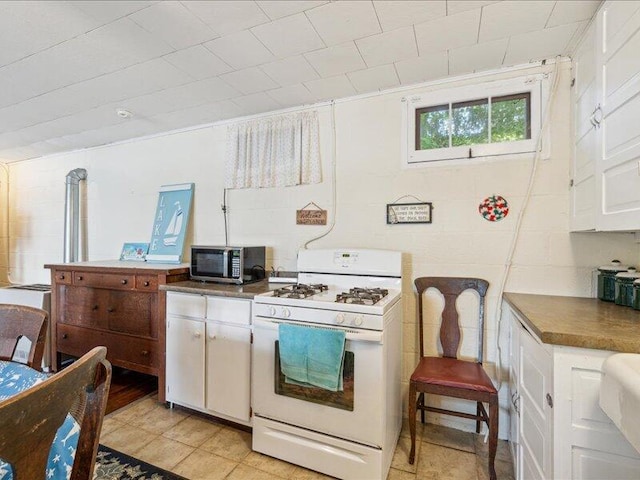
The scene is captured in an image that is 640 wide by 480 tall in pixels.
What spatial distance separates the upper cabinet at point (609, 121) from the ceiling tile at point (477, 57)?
1.35 ft

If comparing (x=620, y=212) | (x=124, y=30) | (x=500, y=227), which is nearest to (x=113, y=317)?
(x=124, y=30)

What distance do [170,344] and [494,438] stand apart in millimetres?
2181

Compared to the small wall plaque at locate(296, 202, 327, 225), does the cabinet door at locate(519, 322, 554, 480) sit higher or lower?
lower

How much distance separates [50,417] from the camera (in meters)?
0.66

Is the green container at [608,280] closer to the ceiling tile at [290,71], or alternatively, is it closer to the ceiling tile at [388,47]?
the ceiling tile at [388,47]

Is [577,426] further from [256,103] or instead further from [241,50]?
[256,103]

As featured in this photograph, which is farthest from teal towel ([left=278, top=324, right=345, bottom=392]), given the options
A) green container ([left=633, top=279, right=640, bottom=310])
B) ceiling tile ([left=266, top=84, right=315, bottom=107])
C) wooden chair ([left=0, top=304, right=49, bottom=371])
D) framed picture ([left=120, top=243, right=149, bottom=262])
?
framed picture ([left=120, top=243, right=149, bottom=262])

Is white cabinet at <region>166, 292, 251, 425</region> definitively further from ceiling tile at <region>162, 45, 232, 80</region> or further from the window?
the window

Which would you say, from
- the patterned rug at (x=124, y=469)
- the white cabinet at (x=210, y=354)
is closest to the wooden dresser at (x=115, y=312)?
the white cabinet at (x=210, y=354)

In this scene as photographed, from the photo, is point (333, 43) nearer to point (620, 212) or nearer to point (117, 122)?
point (620, 212)

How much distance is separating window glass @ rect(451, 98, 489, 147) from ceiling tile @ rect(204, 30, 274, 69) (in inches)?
53.1

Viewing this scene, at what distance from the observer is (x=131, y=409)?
240 centimetres

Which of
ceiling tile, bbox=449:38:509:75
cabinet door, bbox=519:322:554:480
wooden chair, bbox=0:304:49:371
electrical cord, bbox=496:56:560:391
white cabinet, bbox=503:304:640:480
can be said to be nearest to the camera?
white cabinet, bbox=503:304:640:480

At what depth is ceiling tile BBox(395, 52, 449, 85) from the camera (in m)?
1.96
